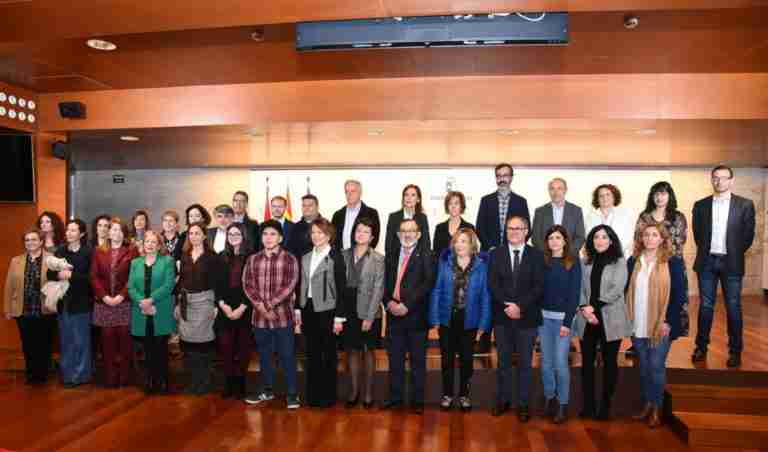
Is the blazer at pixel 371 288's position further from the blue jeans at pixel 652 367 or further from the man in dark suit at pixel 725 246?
the man in dark suit at pixel 725 246

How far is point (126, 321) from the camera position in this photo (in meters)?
5.07

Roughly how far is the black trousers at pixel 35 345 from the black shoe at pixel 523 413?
14.8ft

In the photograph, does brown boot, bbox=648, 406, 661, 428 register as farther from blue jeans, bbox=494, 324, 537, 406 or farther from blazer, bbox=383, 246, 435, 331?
blazer, bbox=383, 246, 435, 331

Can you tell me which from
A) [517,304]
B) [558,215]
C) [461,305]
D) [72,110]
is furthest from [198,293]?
[558,215]

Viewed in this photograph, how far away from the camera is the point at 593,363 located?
14.4 feet

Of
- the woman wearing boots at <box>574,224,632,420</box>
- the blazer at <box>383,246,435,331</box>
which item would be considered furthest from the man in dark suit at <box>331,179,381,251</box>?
the woman wearing boots at <box>574,224,632,420</box>

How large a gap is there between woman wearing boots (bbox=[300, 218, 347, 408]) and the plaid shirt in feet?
0.37

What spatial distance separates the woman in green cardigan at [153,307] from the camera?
4.89 meters

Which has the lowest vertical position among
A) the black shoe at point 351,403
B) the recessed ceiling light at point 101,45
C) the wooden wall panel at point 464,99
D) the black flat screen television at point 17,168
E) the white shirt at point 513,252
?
the black shoe at point 351,403

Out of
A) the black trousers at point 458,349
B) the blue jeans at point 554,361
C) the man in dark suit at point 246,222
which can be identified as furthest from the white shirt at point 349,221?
the blue jeans at point 554,361

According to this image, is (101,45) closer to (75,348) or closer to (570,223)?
(75,348)

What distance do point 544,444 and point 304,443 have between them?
171 cm

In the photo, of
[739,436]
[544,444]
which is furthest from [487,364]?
[739,436]

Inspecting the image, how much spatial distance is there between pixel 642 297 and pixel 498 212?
1428mm
